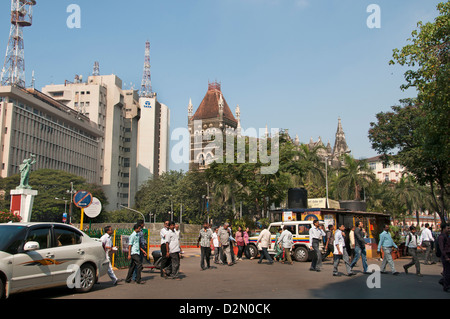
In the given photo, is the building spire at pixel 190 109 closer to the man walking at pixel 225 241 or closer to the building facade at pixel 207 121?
the building facade at pixel 207 121

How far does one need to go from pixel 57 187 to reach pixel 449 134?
2414 inches

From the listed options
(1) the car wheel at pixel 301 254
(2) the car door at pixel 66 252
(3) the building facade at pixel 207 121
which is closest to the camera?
(2) the car door at pixel 66 252

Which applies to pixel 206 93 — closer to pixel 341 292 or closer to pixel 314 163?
pixel 314 163

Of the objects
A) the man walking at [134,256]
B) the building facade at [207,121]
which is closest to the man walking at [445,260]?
the man walking at [134,256]

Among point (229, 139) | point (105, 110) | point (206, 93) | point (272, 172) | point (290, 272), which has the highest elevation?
point (206, 93)

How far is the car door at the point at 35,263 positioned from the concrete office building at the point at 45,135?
68382 mm

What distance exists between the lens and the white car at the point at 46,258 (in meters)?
7.67

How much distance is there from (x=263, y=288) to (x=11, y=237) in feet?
18.8

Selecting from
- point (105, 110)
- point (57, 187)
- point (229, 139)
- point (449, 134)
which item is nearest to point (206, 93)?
point (105, 110)

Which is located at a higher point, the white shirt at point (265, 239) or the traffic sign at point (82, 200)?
the traffic sign at point (82, 200)

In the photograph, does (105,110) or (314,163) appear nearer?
(314,163)

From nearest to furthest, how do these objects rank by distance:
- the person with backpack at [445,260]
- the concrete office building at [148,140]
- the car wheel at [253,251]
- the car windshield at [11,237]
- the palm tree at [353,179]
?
the car windshield at [11,237], the person with backpack at [445,260], the car wheel at [253,251], the palm tree at [353,179], the concrete office building at [148,140]

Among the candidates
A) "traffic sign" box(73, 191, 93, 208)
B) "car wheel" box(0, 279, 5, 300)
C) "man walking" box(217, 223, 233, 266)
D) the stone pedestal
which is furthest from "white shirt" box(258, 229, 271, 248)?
the stone pedestal
